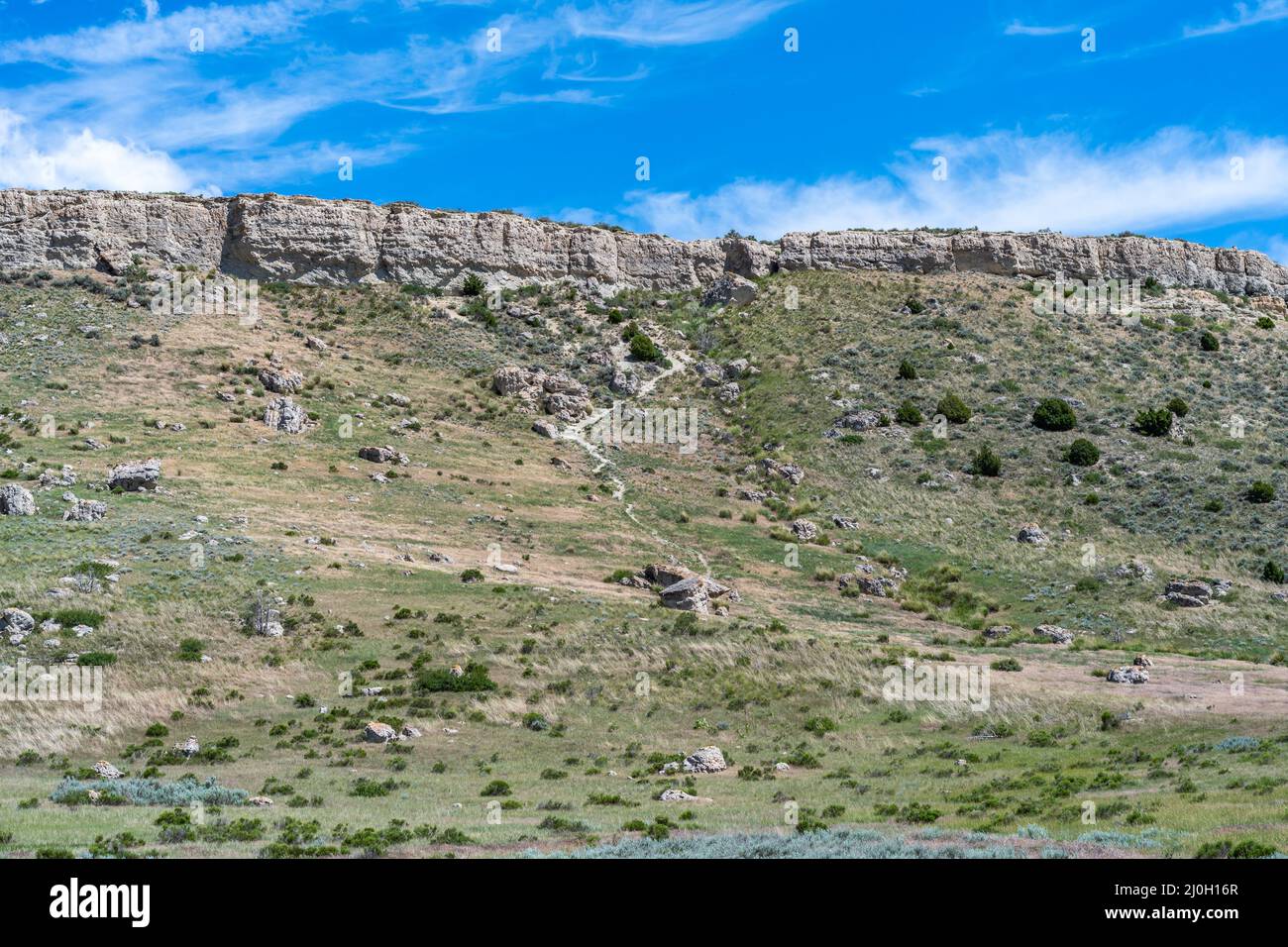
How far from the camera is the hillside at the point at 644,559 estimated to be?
23.2 m

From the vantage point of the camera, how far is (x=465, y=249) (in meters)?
78.3

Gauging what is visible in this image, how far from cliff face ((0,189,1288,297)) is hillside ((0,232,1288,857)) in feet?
2.51

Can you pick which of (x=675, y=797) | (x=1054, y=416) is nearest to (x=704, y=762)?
(x=675, y=797)

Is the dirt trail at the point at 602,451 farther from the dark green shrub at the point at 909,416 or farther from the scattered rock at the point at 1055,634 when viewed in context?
the dark green shrub at the point at 909,416

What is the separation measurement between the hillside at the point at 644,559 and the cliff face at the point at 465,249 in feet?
2.51

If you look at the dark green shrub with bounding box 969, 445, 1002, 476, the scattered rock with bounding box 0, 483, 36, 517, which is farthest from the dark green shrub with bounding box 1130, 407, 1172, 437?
the scattered rock with bounding box 0, 483, 36, 517

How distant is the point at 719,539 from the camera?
173ft

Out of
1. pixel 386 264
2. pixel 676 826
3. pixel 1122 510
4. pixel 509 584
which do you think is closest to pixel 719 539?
pixel 509 584

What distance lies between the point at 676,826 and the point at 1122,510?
4501 centimetres

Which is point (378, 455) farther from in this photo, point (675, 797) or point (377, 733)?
point (675, 797)

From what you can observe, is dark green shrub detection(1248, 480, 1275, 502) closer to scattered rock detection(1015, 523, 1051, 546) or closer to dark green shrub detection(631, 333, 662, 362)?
scattered rock detection(1015, 523, 1051, 546)

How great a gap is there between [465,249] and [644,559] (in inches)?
1526

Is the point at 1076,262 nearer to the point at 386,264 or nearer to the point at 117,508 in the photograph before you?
the point at 386,264

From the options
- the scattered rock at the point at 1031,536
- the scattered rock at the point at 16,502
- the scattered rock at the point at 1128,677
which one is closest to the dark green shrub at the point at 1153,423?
the scattered rock at the point at 1031,536
